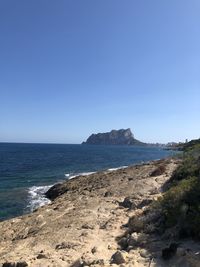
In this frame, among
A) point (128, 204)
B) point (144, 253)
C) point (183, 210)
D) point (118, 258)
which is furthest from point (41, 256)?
point (128, 204)

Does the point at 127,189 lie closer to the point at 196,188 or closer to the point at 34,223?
the point at 34,223

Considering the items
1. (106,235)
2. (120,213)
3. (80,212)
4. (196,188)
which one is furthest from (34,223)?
(196,188)

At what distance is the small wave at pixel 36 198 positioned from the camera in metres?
32.0

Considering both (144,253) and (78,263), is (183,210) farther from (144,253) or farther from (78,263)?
(78,263)

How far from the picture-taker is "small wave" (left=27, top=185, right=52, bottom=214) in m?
32.0

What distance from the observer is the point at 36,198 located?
3550 centimetres

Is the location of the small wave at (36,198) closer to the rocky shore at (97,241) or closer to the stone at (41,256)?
the rocky shore at (97,241)

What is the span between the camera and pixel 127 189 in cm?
2547

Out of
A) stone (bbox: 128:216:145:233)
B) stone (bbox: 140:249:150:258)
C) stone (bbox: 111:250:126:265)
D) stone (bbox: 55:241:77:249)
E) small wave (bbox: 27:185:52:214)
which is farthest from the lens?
small wave (bbox: 27:185:52:214)

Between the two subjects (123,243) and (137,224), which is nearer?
(123,243)

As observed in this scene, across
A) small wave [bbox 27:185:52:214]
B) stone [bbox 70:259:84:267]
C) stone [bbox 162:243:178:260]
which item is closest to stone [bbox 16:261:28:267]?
stone [bbox 70:259:84:267]

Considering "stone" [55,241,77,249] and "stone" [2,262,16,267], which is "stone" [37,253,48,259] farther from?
"stone" [55,241,77,249]

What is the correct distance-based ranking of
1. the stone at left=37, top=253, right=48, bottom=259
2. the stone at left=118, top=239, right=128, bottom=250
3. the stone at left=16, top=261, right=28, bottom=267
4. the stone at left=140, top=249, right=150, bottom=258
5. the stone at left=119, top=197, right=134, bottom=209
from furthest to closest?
the stone at left=119, top=197, right=134, bottom=209, the stone at left=118, top=239, right=128, bottom=250, the stone at left=37, top=253, right=48, bottom=259, the stone at left=16, top=261, right=28, bottom=267, the stone at left=140, top=249, right=150, bottom=258

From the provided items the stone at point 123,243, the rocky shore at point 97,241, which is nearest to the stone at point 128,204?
the rocky shore at point 97,241
